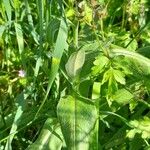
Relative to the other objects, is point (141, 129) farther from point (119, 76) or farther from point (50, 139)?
point (50, 139)

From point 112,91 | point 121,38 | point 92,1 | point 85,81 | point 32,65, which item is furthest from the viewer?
point 32,65

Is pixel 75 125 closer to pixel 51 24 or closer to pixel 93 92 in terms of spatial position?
pixel 93 92

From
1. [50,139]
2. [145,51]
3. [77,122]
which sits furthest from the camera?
[145,51]

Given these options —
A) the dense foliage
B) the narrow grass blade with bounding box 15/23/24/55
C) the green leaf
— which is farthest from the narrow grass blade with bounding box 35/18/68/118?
the narrow grass blade with bounding box 15/23/24/55

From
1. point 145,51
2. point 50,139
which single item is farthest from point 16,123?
point 145,51

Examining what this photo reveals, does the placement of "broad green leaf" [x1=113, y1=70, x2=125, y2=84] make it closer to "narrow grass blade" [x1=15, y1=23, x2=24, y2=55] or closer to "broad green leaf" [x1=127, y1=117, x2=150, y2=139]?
"broad green leaf" [x1=127, y1=117, x2=150, y2=139]

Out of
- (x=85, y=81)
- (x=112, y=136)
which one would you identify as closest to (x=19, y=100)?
(x=85, y=81)

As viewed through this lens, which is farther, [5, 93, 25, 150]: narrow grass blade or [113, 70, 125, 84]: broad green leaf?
[5, 93, 25, 150]: narrow grass blade
